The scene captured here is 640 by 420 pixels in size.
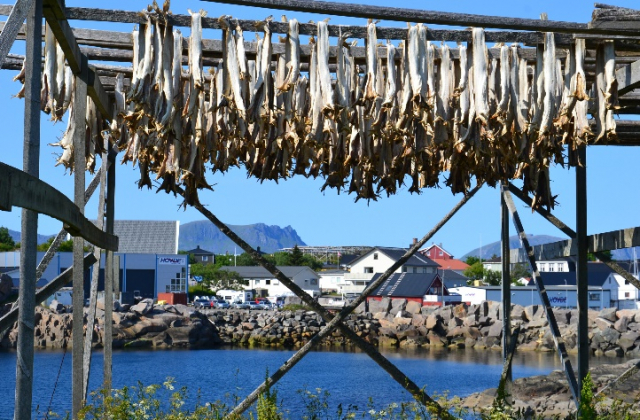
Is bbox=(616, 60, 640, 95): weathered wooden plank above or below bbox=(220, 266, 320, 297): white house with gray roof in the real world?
above

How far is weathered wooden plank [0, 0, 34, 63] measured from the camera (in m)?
3.91

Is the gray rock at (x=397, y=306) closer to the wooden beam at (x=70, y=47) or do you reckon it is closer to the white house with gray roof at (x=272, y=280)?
the white house with gray roof at (x=272, y=280)

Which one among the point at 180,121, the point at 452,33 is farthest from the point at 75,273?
the point at 452,33

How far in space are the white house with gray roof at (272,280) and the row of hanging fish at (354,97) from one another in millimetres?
91996

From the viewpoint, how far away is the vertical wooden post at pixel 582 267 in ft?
27.7

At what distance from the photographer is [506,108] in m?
6.22

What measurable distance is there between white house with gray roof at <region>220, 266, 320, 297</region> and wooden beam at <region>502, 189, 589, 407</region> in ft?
288

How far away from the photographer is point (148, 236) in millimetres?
83500

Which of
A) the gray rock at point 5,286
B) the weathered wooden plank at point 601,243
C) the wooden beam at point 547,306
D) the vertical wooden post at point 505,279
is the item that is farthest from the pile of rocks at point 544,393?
the gray rock at point 5,286

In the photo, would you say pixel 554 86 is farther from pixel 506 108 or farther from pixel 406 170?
pixel 406 170

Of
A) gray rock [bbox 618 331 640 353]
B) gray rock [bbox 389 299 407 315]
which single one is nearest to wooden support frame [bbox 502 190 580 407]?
gray rock [bbox 618 331 640 353]

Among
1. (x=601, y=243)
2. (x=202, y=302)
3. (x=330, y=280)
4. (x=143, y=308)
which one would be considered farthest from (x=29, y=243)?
(x=330, y=280)

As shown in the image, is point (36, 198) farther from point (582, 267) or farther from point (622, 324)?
point (622, 324)

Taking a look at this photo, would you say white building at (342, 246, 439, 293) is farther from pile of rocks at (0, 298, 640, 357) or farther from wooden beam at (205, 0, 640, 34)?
wooden beam at (205, 0, 640, 34)
